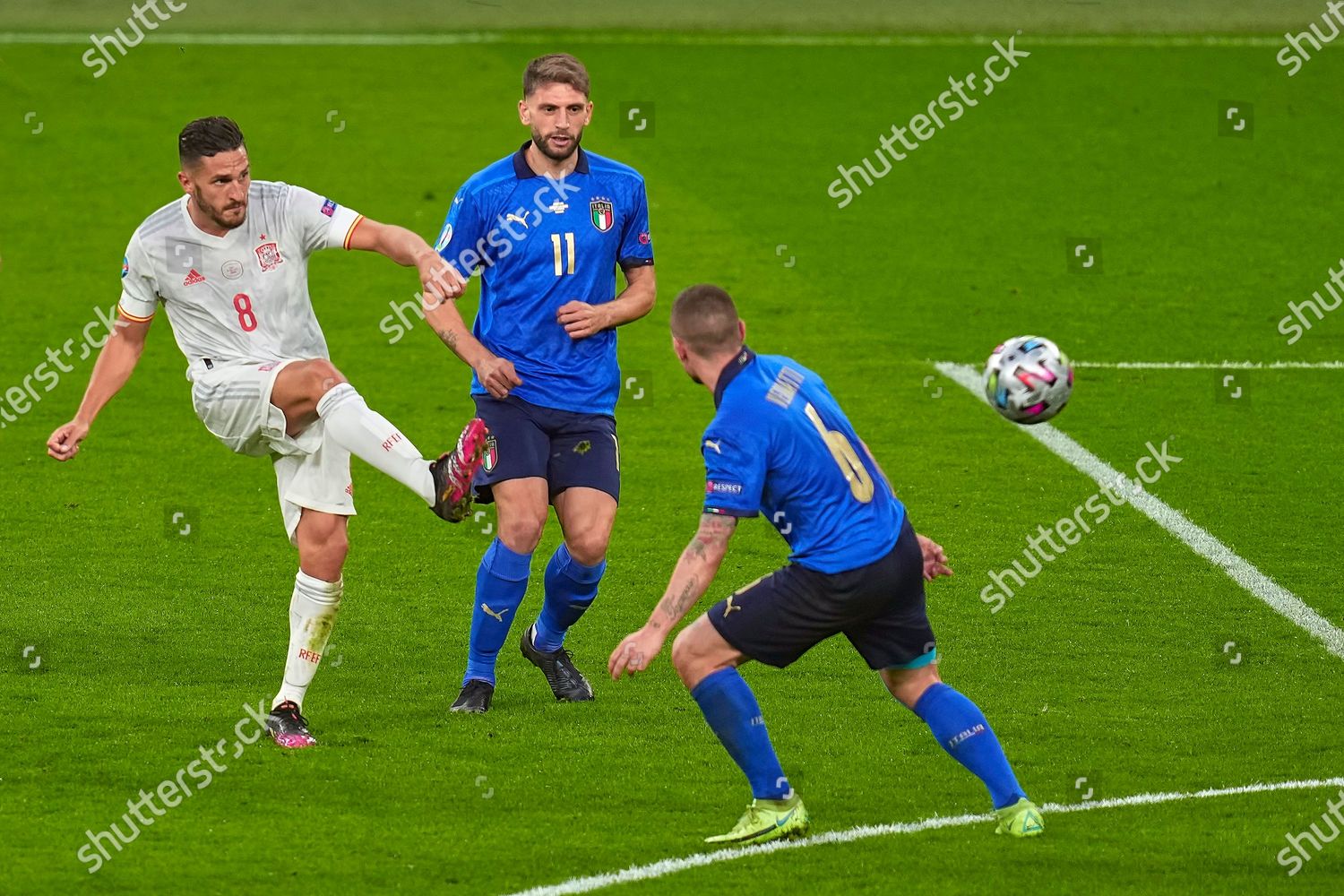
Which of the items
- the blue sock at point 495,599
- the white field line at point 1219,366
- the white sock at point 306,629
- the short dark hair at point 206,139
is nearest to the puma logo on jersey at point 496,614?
the blue sock at point 495,599

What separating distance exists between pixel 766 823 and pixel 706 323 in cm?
157

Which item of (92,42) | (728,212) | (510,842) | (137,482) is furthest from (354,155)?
(510,842)

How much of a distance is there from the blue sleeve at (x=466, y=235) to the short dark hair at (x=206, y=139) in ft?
3.41

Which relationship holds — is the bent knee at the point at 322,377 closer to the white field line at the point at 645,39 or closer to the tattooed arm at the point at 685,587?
the tattooed arm at the point at 685,587

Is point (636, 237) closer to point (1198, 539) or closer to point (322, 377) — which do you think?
point (322, 377)

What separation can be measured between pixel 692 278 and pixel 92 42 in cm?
1068

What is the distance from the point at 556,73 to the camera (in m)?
7.34

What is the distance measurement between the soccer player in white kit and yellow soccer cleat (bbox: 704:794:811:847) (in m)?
1.53

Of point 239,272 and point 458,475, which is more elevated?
point 239,272
